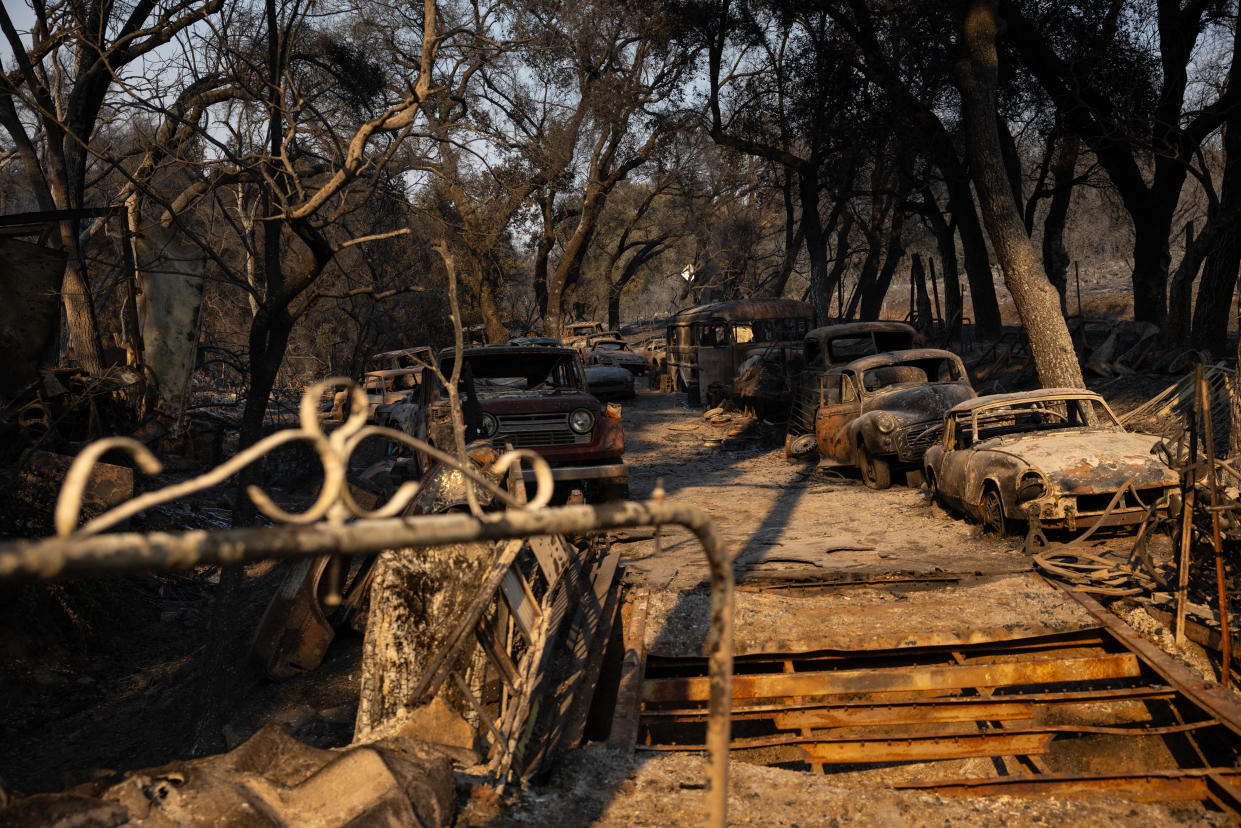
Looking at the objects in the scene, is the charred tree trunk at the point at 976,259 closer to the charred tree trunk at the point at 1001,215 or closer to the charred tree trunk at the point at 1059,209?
the charred tree trunk at the point at 1059,209

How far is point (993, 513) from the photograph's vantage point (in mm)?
8117

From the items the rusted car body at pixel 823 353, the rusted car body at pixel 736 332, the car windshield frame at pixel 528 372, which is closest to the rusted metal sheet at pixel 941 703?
the car windshield frame at pixel 528 372

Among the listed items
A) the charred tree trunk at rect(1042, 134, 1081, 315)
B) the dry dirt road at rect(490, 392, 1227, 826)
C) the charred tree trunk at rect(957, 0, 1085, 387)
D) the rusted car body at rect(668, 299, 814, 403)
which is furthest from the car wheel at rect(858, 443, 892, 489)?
the charred tree trunk at rect(1042, 134, 1081, 315)

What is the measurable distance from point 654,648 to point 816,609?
1241 millimetres

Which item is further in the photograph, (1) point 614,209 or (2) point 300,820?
(1) point 614,209

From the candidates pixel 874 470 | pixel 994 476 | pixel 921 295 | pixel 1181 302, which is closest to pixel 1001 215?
pixel 874 470

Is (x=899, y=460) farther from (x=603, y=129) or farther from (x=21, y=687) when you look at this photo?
(x=603, y=129)

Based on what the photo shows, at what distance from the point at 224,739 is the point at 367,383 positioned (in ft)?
34.8

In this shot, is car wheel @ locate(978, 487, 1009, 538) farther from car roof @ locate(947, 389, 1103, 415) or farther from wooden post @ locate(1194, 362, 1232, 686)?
wooden post @ locate(1194, 362, 1232, 686)

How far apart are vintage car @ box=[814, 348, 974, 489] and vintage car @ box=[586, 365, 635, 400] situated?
10.5 meters

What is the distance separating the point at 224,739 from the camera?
5281 mm

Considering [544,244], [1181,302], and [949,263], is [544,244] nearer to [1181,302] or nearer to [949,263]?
[949,263]

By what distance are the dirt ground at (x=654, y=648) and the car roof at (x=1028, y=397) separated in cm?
117

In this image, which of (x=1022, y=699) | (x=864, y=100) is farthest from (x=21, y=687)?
(x=864, y=100)
